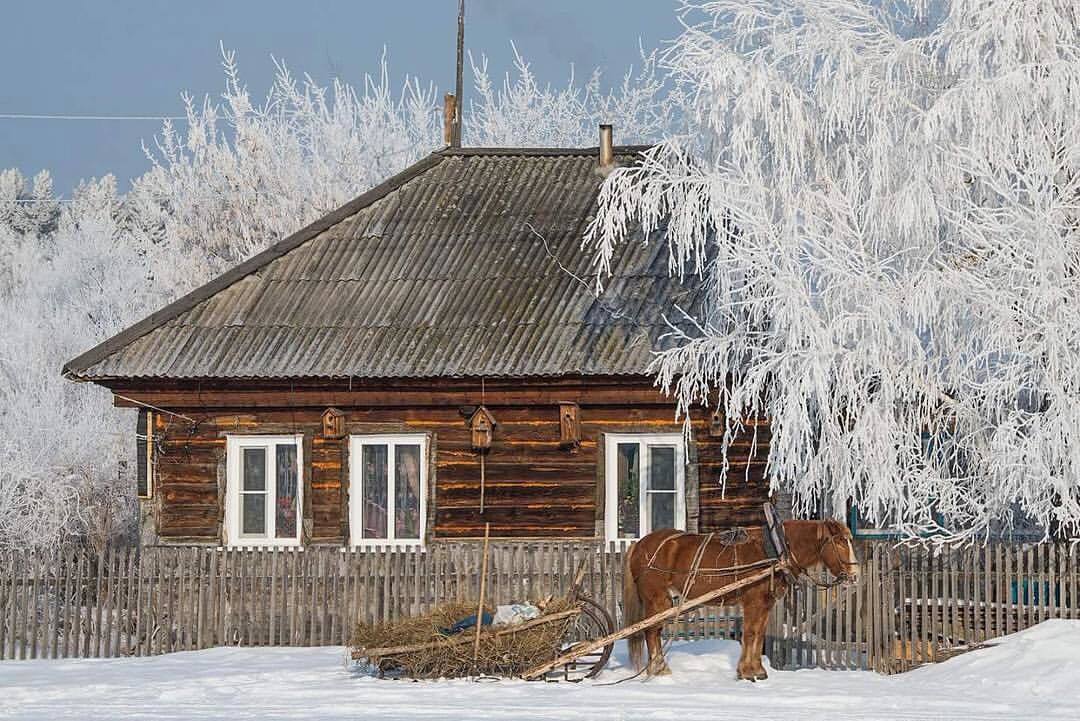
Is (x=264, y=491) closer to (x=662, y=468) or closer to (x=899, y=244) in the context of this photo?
(x=662, y=468)

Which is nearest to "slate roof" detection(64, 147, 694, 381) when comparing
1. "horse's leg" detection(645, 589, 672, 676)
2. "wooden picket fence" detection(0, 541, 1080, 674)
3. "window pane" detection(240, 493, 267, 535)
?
"window pane" detection(240, 493, 267, 535)

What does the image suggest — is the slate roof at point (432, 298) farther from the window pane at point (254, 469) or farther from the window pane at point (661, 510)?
the window pane at point (661, 510)

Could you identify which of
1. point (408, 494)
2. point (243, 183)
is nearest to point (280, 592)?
point (408, 494)

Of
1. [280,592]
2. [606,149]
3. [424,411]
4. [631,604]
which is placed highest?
[606,149]

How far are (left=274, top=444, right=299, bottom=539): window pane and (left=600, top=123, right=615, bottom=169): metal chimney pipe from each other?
20.0ft

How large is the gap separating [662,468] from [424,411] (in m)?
3.04

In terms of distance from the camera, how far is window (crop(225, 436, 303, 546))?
66.2 ft

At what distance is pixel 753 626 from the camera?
565 inches

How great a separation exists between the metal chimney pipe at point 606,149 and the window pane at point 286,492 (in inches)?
240

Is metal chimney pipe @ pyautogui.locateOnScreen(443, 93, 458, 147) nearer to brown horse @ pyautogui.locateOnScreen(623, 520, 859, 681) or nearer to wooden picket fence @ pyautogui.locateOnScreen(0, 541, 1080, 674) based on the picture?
wooden picket fence @ pyautogui.locateOnScreen(0, 541, 1080, 674)

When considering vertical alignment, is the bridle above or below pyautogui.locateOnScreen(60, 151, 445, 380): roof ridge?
below

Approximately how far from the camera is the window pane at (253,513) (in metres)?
20.3

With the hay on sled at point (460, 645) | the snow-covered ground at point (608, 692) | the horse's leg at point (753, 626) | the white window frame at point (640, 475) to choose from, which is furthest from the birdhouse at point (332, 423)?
the horse's leg at point (753, 626)

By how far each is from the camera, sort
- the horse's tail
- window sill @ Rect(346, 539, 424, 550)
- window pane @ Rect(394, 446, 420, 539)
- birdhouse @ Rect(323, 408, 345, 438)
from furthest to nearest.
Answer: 1. window pane @ Rect(394, 446, 420, 539)
2. birdhouse @ Rect(323, 408, 345, 438)
3. window sill @ Rect(346, 539, 424, 550)
4. the horse's tail
